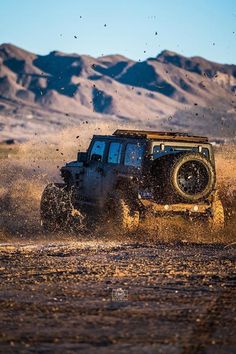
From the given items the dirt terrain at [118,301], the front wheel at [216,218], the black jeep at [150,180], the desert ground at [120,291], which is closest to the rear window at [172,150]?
the black jeep at [150,180]

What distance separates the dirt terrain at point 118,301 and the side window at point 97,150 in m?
3.76

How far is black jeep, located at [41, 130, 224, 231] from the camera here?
12266 mm

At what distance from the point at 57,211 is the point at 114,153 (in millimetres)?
1910

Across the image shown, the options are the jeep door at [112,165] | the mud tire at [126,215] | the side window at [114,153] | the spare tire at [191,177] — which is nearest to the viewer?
the spare tire at [191,177]

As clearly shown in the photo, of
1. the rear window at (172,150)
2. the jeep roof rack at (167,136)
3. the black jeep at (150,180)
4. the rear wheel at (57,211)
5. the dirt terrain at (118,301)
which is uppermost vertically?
the jeep roof rack at (167,136)

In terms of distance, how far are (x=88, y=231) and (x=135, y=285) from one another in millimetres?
6179

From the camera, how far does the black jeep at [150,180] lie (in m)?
12.3

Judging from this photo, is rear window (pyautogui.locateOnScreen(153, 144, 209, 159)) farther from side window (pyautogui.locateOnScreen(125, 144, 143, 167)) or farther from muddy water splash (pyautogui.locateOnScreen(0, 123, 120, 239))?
muddy water splash (pyautogui.locateOnScreen(0, 123, 120, 239))

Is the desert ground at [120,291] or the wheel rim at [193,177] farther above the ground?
the wheel rim at [193,177]

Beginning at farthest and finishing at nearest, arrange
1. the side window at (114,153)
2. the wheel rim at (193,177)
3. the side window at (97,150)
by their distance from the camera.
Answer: the side window at (97,150) < the side window at (114,153) < the wheel rim at (193,177)

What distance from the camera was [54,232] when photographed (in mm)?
14188

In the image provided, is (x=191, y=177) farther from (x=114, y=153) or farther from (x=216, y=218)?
(x=114, y=153)

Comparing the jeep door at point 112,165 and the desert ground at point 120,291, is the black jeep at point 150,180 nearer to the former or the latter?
the jeep door at point 112,165

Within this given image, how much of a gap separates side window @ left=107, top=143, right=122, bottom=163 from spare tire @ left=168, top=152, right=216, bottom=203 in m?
1.52
